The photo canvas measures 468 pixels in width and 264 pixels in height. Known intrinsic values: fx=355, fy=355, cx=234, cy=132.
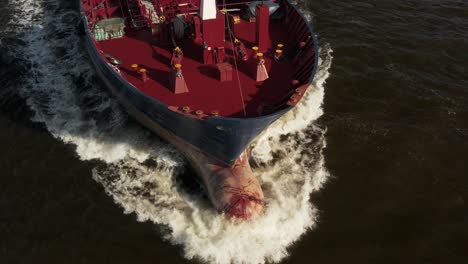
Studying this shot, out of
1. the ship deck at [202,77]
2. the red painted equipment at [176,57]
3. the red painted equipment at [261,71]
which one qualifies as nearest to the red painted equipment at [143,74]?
the ship deck at [202,77]

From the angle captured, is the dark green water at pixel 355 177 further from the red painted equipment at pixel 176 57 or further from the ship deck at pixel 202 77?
the red painted equipment at pixel 176 57

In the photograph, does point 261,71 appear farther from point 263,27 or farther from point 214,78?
point 263,27

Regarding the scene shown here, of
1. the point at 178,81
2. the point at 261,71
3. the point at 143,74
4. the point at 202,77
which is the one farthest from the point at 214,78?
the point at 143,74

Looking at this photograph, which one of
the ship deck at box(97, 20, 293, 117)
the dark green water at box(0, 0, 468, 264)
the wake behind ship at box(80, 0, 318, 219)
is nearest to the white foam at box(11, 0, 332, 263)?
the dark green water at box(0, 0, 468, 264)

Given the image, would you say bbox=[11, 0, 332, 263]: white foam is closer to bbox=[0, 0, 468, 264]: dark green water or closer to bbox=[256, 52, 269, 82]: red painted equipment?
bbox=[0, 0, 468, 264]: dark green water

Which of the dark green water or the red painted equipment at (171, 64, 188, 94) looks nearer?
the dark green water

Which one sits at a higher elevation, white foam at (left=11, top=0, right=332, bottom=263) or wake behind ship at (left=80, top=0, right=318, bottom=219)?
wake behind ship at (left=80, top=0, right=318, bottom=219)

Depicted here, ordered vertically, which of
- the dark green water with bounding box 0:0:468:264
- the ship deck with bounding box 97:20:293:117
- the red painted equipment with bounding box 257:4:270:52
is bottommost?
the dark green water with bounding box 0:0:468:264
